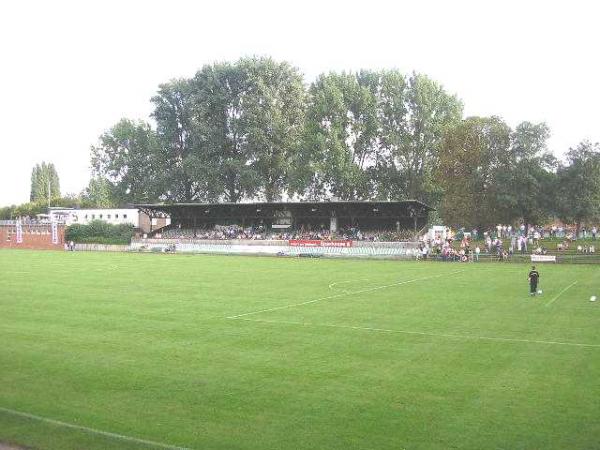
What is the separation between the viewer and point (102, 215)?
8962 cm

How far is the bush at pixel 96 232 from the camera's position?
254ft

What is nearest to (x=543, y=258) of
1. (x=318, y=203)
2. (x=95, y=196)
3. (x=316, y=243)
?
(x=316, y=243)

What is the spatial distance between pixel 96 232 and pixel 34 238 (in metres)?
9.43

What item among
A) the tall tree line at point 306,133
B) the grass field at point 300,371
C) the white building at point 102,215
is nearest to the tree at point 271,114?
the tall tree line at point 306,133

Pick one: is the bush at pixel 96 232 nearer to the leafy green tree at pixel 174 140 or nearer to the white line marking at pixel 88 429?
the leafy green tree at pixel 174 140

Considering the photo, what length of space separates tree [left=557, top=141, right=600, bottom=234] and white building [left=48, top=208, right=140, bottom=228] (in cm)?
5583

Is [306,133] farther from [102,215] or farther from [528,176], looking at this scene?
[102,215]

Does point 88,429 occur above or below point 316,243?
below

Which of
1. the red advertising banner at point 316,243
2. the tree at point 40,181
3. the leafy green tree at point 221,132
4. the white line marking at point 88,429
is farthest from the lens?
the tree at point 40,181

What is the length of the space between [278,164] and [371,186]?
1188 cm

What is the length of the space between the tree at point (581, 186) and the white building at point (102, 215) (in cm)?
5583

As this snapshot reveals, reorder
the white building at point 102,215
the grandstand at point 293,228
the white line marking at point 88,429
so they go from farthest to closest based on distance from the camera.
Result: 1. the white building at point 102,215
2. the grandstand at point 293,228
3. the white line marking at point 88,429

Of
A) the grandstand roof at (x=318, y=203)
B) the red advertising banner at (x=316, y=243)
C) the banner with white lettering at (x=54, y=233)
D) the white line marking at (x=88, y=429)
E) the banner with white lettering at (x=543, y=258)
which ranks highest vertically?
the grandstand roof at (x=318, y=203)

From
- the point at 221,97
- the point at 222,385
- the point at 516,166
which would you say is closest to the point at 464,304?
the point at 222,385
